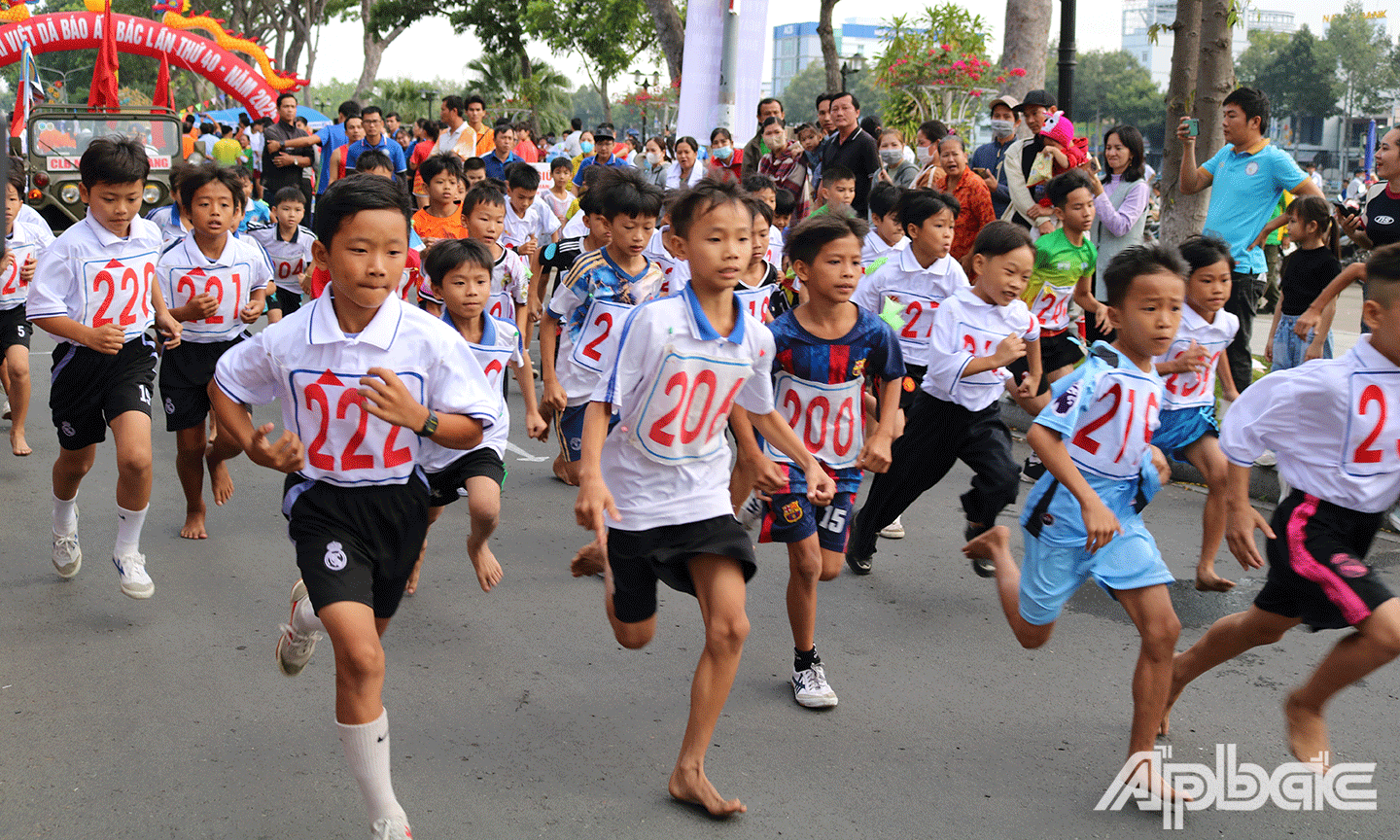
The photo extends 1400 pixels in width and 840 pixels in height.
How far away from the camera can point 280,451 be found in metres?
→ 3.21

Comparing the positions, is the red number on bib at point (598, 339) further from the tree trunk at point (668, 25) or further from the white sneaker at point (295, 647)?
the tree trunk at point (668, 25)

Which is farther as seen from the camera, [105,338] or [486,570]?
[105,338]

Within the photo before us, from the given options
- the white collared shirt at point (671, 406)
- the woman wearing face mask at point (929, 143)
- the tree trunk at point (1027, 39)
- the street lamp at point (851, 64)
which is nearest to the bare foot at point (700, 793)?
the white collared shirt at point (671, 406)

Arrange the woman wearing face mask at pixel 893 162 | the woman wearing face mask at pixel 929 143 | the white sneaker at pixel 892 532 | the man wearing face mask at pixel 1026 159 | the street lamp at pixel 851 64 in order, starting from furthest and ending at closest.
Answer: the street lamp at pixel 851 64 → the woman wearing face mask at pixel 893 162 → the woman wearing face mask at pixel 929 143 → the man wearing face mask at pixel 1026 159 → the white sneaker at pixel 892 532

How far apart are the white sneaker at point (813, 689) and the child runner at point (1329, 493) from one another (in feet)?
4.46

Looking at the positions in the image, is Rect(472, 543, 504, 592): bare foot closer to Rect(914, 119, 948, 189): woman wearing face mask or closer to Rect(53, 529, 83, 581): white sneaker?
Rect(53, 529, 83, 581): white sneaker

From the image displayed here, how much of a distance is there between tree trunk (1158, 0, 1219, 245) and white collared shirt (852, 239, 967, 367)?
4.02 meters

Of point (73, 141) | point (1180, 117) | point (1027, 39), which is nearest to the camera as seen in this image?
point (1180, 117)

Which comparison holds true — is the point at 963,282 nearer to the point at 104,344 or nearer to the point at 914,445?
the point at 914,445

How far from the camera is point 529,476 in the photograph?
770 cm

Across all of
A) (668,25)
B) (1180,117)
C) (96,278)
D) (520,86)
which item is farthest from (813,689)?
(520,86)

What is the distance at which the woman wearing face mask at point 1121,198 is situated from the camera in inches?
331

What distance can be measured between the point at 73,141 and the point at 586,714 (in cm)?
1482

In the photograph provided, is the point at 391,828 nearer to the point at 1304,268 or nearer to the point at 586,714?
the point at 586,714
